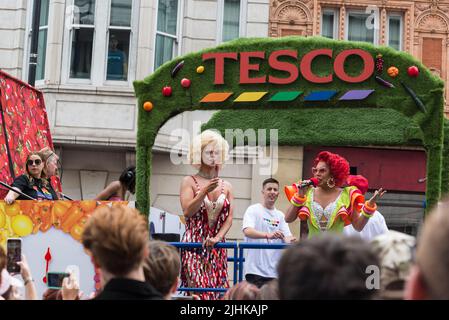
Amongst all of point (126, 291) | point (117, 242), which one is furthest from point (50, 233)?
point (126, 291)

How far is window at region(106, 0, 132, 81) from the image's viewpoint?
674 inches

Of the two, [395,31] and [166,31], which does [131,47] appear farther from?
[395,31]

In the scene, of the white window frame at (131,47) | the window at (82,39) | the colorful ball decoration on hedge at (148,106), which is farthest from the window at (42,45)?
the colorful ball decoration on hedge at (148,106)

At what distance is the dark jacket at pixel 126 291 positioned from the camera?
3.50 metres

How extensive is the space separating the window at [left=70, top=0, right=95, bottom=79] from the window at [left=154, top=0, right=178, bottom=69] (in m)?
1.31

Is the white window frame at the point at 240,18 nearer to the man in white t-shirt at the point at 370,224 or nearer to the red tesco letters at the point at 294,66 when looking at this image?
the man in white t-shirt at the point at 370,224

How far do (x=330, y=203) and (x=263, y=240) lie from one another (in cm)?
180

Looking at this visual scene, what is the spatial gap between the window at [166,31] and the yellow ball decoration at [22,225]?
30.5 ft

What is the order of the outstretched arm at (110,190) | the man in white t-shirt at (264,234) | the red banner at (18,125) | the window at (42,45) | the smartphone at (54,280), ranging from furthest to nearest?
the window at (42,45) → the red banner at (18,125) → the outstretched arm at (110,190) → the man in white t-shirt at (264,234) → the smartphone at (54,280)

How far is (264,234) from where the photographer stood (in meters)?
9.08

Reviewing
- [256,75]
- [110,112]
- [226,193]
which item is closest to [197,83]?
[256,75]

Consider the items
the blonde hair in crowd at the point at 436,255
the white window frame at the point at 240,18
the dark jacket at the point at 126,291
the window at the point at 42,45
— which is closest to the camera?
the blonde hair in crowd at the point at 436,255

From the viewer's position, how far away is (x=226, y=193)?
821 centimetres
